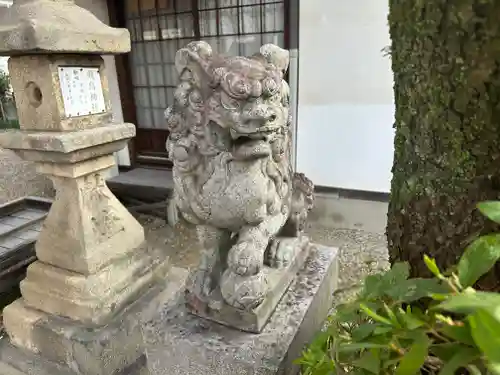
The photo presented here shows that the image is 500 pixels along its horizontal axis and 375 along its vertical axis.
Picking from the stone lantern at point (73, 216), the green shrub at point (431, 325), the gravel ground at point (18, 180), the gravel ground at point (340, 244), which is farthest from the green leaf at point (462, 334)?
the gravel ground at point (18, 180)

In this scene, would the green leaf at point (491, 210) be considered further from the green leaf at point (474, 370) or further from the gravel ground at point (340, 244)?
the gravel ground at point (340, 244)

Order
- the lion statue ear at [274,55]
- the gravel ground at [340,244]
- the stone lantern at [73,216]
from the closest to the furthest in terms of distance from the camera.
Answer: the lion statue ear at [274,55] < the stone lantern at [73,216] < the gravel ground at [340,244]

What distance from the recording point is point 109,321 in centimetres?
168

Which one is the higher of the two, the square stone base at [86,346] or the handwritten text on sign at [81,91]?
the handwritten text on sign at [81,91]

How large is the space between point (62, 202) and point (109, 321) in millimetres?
567

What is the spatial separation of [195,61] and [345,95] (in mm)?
2058

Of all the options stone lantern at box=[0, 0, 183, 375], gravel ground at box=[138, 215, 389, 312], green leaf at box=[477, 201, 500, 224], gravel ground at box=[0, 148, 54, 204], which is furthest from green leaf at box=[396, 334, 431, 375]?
gravel ground at box=[0, 148, 54, 204]

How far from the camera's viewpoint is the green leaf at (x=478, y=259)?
42cm

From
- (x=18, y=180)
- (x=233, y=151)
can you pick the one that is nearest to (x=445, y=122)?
(x=233, y=151)

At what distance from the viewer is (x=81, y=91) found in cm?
163

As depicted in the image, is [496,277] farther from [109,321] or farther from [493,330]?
[109,321]

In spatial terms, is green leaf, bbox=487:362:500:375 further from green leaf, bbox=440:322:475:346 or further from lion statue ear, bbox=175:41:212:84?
lion statue ear, bbox=175:41:212:84

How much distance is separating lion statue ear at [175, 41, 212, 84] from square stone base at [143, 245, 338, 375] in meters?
0.82

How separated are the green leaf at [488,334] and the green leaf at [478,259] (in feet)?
0.33
